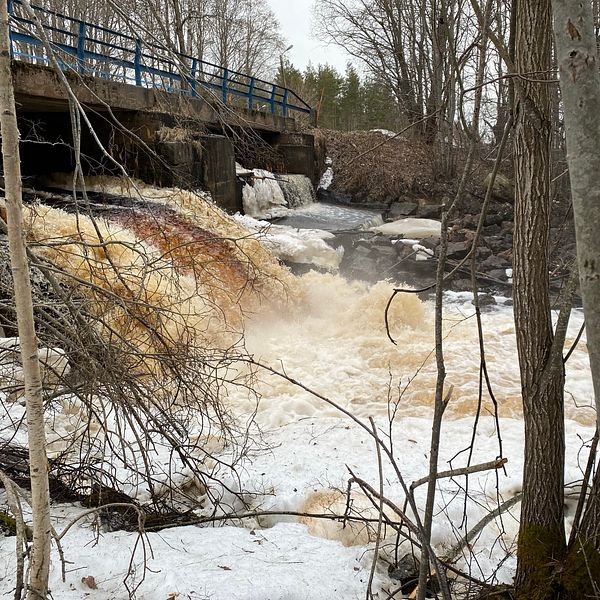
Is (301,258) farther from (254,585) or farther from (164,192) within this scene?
(254,585)

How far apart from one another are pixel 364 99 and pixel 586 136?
34.2 meters

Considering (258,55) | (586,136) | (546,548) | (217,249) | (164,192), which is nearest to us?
(586,136)

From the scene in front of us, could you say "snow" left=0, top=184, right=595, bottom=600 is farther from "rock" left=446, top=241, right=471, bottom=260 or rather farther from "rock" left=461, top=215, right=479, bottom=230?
"rock" left=461, top=215, right=479, bottom=230

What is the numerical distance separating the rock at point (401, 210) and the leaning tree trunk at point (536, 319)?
13360 millimetres

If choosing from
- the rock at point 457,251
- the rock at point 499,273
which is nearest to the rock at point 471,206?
the rock at point 457,251

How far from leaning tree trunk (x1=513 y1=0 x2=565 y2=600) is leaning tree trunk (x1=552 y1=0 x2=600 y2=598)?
0.98 m

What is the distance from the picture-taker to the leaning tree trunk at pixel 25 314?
4.30 ft

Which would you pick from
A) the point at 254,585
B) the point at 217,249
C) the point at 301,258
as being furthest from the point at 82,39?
the point at 254,585

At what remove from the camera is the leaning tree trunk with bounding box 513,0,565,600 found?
1.98 meters

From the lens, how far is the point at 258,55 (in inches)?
1235

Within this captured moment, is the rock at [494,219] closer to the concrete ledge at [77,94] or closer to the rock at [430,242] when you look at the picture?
the rock at [430,242]

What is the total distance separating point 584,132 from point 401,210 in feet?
49.4

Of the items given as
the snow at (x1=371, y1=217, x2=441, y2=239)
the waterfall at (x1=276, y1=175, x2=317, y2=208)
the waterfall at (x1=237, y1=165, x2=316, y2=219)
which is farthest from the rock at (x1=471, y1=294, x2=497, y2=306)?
the waterfall at (x1=276, y1=175, x2=317, y2=208)

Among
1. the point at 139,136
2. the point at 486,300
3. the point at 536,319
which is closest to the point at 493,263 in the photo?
the point at 486,300
